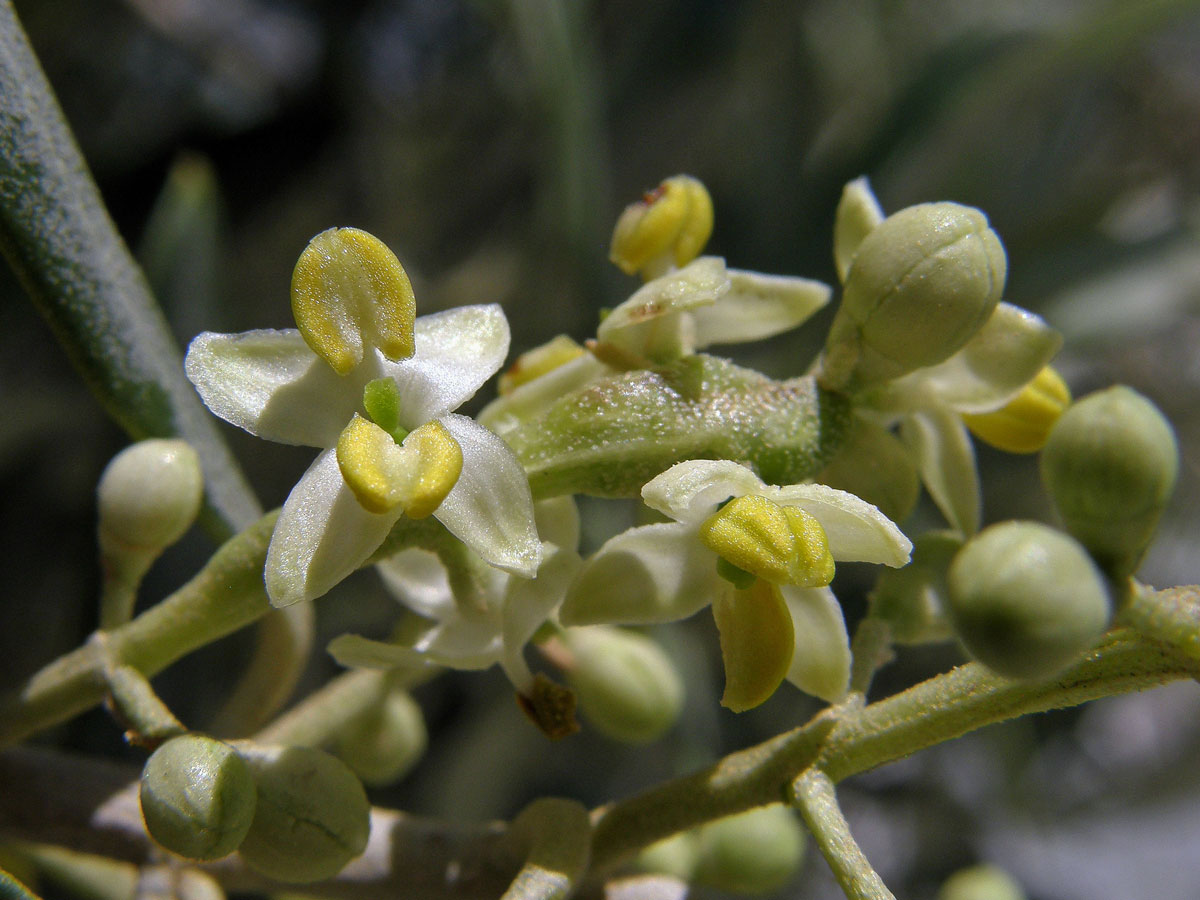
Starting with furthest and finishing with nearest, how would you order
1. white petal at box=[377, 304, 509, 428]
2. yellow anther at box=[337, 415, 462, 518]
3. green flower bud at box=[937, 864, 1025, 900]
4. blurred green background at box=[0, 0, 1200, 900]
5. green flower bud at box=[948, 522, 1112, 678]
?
blurred green background at box=[0, 0, 1200, 900] < green flower bud at box=[937, 864, 1025, 900] < white petal at box=[377, 304, 509, 428] < yellow anther at box=[337, 415, 462, 518] < green flower bud at box=[948, 522, 1112, 678]

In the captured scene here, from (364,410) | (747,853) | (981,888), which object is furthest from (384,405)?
(981,888)

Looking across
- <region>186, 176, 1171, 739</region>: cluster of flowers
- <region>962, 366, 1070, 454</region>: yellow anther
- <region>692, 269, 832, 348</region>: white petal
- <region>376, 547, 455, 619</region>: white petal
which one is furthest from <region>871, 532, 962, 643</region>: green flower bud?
<region>376, 547, 455, 619</region>: white petal

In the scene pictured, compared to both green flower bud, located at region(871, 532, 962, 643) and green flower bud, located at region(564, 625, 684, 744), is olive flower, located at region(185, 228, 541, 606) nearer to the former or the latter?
green flower bud, located at region(871, 532, 962, 643)

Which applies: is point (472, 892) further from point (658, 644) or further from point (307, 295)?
point (658, 644)

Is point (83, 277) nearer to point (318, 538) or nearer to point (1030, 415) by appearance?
point (318, 538)

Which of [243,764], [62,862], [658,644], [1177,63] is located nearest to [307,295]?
[243,764]

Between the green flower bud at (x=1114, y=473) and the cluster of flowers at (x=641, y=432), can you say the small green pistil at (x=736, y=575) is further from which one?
the green flower bud at (x=1114, y=473)
